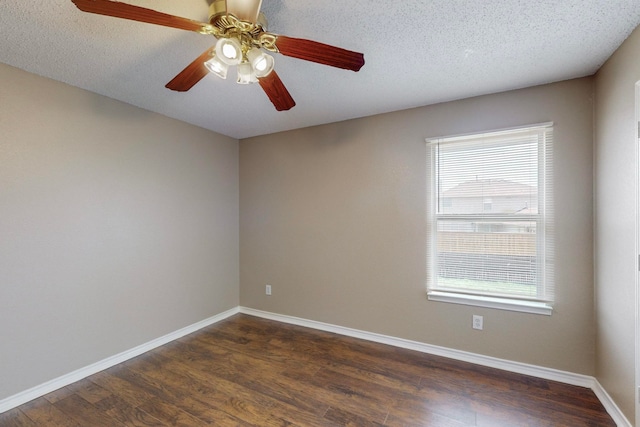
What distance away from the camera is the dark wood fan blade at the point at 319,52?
130 centimetres

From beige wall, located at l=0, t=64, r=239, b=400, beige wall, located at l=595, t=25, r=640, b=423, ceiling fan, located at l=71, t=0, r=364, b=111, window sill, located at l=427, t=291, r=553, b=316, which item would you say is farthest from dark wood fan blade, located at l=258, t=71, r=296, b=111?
window sill, located at l=427, t=291, r=553, b=316

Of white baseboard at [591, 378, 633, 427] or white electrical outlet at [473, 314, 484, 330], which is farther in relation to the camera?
white electrical outlet at [473, 314, 484, 330]

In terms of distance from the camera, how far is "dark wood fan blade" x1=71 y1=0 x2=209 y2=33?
106 centimetres

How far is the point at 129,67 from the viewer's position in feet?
6.73

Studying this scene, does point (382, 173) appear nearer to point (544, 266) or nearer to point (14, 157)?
point (544, 266)

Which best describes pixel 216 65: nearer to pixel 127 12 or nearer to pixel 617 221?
pixel 127 12

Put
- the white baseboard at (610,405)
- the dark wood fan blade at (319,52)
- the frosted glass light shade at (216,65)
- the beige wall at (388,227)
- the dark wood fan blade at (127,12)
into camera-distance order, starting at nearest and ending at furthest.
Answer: the dark wood fan blade at (127,12) < the dark wood fan blade at (319,52) < the frosted glass light shade at (216,65) < the white baseboard at (610,405) < the beige wall at (388,227)

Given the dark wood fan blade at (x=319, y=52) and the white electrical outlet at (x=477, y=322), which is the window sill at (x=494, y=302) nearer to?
the white electrical outlet at (x=477, y=322)

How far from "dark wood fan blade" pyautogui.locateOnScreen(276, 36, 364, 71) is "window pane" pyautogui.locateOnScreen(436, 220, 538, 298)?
6.08 ft

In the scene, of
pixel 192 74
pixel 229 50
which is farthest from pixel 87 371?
pixel 229 50

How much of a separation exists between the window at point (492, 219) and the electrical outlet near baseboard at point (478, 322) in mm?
127

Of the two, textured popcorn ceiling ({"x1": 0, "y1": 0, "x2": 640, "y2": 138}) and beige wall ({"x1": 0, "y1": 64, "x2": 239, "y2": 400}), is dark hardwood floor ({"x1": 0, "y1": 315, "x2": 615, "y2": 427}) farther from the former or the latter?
textured popcorn ceiling ({"x1": 0, "y1": 0, "x2": 640, "y2": 138})

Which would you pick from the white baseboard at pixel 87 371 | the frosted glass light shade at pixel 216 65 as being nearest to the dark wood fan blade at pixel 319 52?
the frosted glass light shade at pixel 216 65

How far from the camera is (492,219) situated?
247 cm
